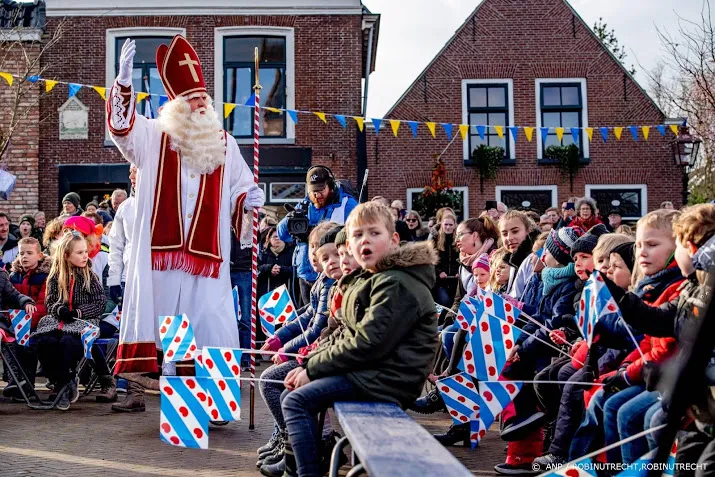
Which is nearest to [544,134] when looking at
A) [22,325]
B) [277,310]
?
[22,325]

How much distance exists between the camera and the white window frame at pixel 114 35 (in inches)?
767

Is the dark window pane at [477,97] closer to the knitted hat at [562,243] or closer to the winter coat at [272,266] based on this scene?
the winter coat at [272,266]

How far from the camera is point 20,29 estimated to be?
19156 millimetres

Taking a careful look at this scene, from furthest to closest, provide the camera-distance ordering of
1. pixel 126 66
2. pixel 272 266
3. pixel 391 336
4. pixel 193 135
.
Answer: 1. pixel 272 266
2. pixel 193 135
3. pixel 126 66
4. pixel 391 336

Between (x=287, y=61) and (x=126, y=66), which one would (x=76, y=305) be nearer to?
(x=126, y=66)

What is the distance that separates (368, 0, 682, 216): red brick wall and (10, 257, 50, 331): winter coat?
40.8 ft

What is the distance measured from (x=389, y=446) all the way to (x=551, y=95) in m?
19.0

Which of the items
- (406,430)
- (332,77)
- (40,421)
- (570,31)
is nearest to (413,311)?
(406,430)

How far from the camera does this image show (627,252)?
16.6ft

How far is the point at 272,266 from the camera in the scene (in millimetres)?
11906

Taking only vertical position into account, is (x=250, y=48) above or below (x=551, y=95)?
above

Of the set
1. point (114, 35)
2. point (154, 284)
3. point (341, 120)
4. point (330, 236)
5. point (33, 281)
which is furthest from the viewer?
point (114, 35)

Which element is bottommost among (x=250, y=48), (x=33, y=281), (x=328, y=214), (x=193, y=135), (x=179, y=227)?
(x=33, y=281)

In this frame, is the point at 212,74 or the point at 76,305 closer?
the point at 76,305
